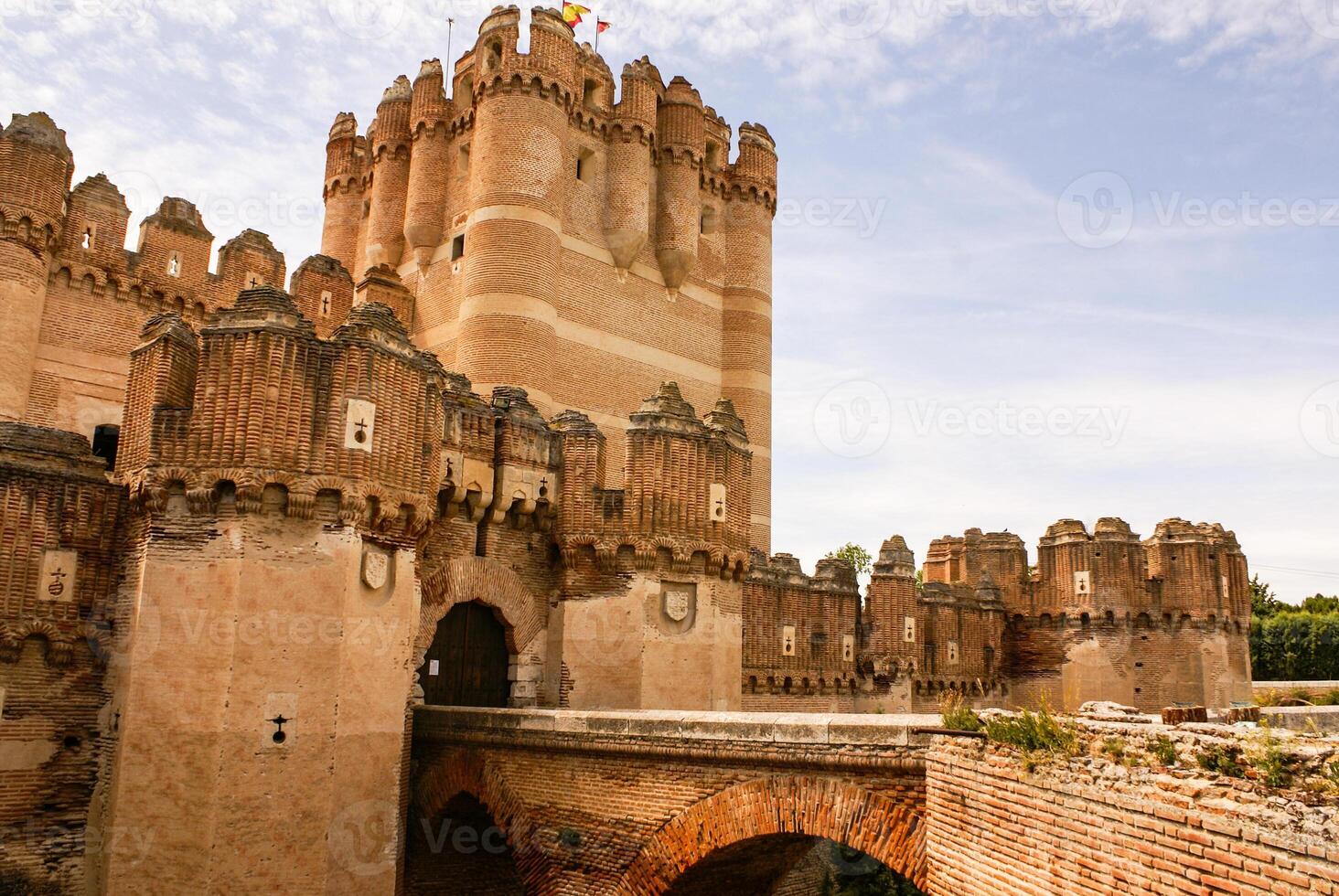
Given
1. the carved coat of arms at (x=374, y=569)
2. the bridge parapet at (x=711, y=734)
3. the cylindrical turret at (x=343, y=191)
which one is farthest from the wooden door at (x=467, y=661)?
the cylindrical turret at (x=343, y=191)

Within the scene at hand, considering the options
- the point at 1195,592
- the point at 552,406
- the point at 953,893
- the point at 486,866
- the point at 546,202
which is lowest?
the point at 486,866

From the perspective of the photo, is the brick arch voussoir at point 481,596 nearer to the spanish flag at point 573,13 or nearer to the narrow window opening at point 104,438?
the narrow window opening at point 104,438

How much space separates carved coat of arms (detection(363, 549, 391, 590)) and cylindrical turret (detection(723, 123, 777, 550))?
1654 centimetres

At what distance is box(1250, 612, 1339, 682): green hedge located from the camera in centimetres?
4472

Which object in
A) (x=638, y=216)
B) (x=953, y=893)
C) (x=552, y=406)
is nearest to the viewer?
(x=953, y=893)

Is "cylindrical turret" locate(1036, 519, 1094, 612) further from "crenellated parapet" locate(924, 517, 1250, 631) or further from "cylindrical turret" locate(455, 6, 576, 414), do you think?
"cylindrical turret" locate(455, 6, 576, 414)

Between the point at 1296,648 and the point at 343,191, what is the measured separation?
40902 mm

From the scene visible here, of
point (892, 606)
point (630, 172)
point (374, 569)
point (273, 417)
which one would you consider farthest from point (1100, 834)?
point (630, 172)

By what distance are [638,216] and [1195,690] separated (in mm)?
19846

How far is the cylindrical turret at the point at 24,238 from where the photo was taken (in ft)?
61.4

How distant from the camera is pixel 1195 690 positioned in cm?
3030

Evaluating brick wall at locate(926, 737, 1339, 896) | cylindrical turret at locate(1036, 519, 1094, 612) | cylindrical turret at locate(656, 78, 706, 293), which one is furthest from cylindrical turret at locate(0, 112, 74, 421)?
cylindrical turret at locate(1036, 519, 1094, 612)

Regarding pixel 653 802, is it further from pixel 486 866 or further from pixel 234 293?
pixel 234 293

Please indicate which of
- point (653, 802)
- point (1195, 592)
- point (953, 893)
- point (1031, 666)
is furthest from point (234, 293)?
point (1195, 592)
